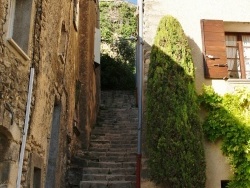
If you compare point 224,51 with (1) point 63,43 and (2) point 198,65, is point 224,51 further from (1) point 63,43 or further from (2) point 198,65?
(1) point 63,43

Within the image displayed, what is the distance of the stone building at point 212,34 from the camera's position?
717 centimetres

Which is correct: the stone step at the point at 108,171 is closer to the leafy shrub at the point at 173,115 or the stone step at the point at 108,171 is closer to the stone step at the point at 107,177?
the stone step at the point at 107,177

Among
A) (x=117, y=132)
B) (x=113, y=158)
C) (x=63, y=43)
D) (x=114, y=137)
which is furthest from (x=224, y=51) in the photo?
(x=117, y=132)

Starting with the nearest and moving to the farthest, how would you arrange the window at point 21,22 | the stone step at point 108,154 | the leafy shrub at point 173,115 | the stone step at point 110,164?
the window at point 21,22, the leafy shrub at point 173,115, the stone step at point 110,164, the stone step at point 108,154

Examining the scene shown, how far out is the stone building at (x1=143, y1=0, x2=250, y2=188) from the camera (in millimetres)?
7172

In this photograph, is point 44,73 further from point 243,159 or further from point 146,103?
point 243,159

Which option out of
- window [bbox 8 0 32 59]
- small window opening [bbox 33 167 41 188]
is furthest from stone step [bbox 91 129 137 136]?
window [bbox 8 0 32 59]

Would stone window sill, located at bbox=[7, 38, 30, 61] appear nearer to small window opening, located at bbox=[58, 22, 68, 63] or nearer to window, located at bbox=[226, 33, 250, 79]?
small window opening, located at bbox=[58, 22, 68, 63]

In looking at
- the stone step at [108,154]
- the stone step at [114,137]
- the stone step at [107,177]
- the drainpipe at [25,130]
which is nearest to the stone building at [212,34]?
the drainpipe at [25,130]

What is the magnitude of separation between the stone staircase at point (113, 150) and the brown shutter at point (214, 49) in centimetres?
319

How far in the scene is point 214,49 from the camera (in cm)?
731

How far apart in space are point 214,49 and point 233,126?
64.6 inches

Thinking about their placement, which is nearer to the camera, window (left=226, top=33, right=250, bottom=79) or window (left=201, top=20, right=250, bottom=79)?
window (left=201, top=20, right=250, bottom=79)

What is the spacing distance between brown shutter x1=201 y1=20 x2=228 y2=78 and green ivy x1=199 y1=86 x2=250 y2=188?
412 millimetres
